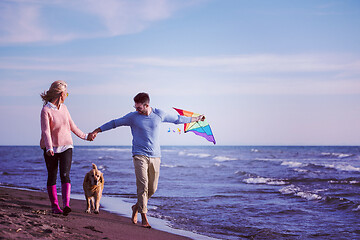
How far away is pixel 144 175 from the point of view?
5.51 m

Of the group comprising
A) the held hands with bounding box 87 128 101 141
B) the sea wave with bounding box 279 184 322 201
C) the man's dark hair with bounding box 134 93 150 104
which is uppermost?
the man's dark hair with bounding box 134 93 150 104

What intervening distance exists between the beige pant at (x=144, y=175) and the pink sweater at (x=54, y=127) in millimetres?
959

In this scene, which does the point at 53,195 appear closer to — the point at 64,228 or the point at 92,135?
the point at 92,135

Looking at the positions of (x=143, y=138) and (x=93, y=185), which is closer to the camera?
(x=143, y=138)

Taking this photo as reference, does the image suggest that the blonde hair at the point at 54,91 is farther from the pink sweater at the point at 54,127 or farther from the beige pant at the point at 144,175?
the beige pant at the point at 144,175

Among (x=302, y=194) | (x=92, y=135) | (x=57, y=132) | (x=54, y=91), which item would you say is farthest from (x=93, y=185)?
(x=302, y=194)

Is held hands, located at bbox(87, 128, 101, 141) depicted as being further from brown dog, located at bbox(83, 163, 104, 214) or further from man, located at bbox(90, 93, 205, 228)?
brown dog, located at bbox(83, 163, 104, 214)

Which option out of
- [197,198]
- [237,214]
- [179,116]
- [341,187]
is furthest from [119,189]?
[341,187]

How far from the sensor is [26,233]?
3881 millimetres

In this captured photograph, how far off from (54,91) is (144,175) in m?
1.64

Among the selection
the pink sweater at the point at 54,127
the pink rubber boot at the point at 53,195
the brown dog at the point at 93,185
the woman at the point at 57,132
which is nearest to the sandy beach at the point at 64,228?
the pink rubber boot at the point at 53,195

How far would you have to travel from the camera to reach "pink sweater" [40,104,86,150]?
515 cm

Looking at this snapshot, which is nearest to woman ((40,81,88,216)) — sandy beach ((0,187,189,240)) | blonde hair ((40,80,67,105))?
blonde hair ((40,80,67,105))

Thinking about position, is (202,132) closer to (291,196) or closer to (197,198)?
(197,198)
